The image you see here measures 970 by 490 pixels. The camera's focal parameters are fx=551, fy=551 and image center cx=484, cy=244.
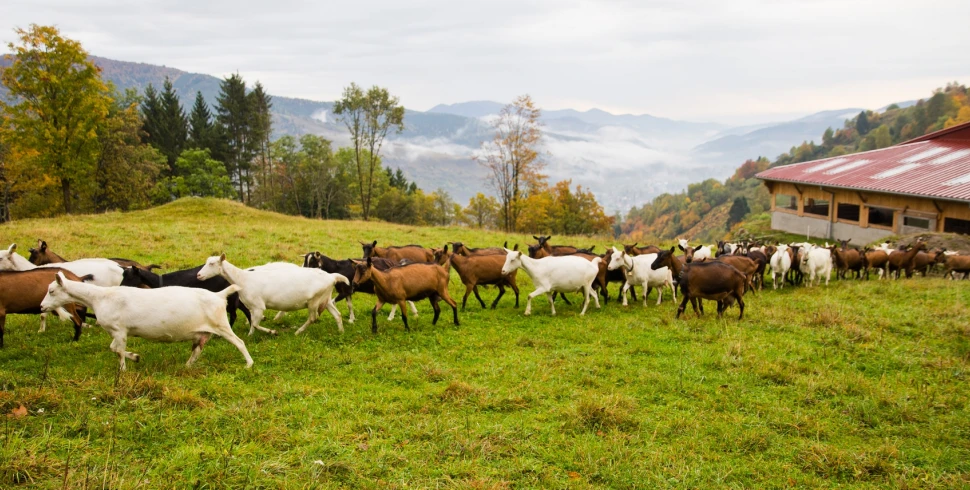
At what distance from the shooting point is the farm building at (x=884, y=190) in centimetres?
2888

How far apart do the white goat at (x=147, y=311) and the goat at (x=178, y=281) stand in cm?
213

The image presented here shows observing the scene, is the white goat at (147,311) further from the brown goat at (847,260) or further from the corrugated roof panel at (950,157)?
the corrugated roof panel at (950,157)

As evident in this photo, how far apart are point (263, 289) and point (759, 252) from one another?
49.4 ft

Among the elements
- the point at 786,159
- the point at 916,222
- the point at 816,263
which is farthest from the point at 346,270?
the point at 786,159

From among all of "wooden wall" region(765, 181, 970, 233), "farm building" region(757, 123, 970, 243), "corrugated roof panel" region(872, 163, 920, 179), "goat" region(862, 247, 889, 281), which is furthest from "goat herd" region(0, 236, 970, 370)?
"corrugated roof panel" region(872, 163, 920, 179)

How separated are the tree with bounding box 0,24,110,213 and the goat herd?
31333 mm

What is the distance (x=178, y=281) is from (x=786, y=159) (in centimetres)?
14615

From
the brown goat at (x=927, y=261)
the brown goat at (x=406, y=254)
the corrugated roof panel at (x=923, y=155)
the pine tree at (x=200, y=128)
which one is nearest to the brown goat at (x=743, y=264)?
the brown goat at (x=406, y=254)

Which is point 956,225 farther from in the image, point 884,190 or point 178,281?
point 178,281

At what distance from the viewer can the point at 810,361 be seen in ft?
32.2

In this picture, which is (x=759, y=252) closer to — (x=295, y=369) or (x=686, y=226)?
(x=295, y=369)

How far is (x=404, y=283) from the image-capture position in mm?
11734

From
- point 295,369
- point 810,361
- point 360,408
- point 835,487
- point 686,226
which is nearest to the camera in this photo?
point 835,487

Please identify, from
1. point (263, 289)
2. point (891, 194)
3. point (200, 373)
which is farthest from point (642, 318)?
point (891, 194)
